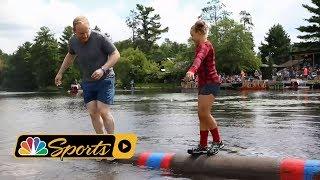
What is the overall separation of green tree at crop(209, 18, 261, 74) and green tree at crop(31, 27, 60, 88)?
69523mm

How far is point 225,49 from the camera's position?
79188 millimetres

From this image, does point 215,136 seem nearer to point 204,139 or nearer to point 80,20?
point 204,139

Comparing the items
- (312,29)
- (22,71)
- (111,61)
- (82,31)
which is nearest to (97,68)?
(111,61)

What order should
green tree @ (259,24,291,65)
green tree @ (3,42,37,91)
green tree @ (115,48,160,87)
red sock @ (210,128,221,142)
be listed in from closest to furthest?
1. red sock @ (210,128,221,142)
2. green tree @ (115,48,160,87)
3. green tree @ (259,24,291,65)
4. green tree @ (3,42,37,91)

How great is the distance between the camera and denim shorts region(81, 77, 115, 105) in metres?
7.30

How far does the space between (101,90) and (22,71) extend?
16248cm

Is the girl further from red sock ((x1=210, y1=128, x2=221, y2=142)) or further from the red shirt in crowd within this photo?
red sock ((x1=210, y1=128, x2=221, y2=142))

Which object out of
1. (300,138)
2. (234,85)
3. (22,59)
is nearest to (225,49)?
(234,85)

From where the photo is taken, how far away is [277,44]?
112m

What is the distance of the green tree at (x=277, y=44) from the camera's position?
109 metres

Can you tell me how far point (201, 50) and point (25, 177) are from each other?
2.67 metres

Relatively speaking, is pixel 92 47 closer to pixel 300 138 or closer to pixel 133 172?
pixel 133 172

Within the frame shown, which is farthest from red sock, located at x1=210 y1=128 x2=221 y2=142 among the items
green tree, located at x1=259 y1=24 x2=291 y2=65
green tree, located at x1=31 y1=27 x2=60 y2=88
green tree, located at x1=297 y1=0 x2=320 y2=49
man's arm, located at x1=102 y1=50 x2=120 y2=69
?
green tree, located at x1=31 y1=27 x2=60 y2=88

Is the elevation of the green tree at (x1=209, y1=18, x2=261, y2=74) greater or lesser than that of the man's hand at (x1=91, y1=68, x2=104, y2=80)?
greater
